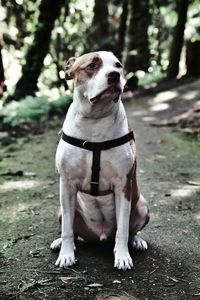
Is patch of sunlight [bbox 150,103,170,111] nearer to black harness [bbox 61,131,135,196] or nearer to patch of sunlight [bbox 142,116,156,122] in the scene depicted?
patch of sunlight [bbox 142,116,156,122]

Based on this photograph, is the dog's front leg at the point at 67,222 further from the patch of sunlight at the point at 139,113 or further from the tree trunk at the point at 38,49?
the tree trunk at the point at 38,49

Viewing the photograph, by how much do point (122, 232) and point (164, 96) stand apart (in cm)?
1092

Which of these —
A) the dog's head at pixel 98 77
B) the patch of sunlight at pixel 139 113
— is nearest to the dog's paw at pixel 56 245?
the dog's head at pixel 98 77

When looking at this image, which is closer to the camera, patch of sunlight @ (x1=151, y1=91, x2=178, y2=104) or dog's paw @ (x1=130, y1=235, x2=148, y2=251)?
dog's paw @ (x1=130, y1=235, x2=148, y2=251)

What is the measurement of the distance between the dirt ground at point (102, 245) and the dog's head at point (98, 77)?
1.39 m

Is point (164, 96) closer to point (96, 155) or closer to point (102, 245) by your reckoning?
point (102, 245)

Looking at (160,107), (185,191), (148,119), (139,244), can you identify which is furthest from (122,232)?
(160,107)

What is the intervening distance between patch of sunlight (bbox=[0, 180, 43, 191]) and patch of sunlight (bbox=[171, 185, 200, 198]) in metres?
1.96

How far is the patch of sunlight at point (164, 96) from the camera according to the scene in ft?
45.6

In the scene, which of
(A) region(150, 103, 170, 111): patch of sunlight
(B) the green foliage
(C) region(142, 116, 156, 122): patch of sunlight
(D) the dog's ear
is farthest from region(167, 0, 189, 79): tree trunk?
(D) the dog's ear

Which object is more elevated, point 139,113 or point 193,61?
point 193,61

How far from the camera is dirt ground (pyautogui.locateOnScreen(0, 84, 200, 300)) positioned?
3434mm

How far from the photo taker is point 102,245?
4285 millimetres

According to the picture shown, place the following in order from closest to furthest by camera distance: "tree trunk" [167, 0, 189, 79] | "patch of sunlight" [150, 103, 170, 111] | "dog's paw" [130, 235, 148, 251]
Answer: "dog's paw" [130, 235, 148, 251] → "patch of sunlight" [150, 103, 170, 111] → "tree trunk" [167, 0, 189, 79]
